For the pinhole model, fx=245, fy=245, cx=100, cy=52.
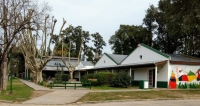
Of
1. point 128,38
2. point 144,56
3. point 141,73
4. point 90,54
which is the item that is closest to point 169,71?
point 141,73

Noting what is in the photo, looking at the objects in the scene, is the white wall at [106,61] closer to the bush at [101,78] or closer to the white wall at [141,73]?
the white wall at [141,73]

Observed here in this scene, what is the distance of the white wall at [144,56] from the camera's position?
28902 millimetres

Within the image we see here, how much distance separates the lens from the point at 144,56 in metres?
31.3

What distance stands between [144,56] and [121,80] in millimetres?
6029

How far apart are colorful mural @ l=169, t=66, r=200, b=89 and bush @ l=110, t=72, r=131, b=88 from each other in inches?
Result: 183

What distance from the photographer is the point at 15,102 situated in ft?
47.1

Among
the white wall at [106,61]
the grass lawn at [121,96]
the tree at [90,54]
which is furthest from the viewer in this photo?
the tree at [90,54]

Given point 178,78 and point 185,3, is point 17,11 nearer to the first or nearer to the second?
point 185,3

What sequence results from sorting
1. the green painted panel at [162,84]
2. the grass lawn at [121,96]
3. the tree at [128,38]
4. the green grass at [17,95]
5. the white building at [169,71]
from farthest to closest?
the tree at [128,38] → the green painted panel at [162,84] → the white building at [169,71] → the grass lawn at [121,96] → the green grass at [17,95]

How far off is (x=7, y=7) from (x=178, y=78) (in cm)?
1847

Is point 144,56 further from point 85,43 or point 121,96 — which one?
point 85,43

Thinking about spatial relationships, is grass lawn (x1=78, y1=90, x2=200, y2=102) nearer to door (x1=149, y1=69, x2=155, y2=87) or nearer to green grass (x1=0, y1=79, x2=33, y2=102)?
green grass (x1=0, y1=79, x2=33, y2=102)

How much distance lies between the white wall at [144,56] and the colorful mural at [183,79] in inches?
83.2

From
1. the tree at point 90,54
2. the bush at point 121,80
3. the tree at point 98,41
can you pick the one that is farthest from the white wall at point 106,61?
the tree at point 98,41
